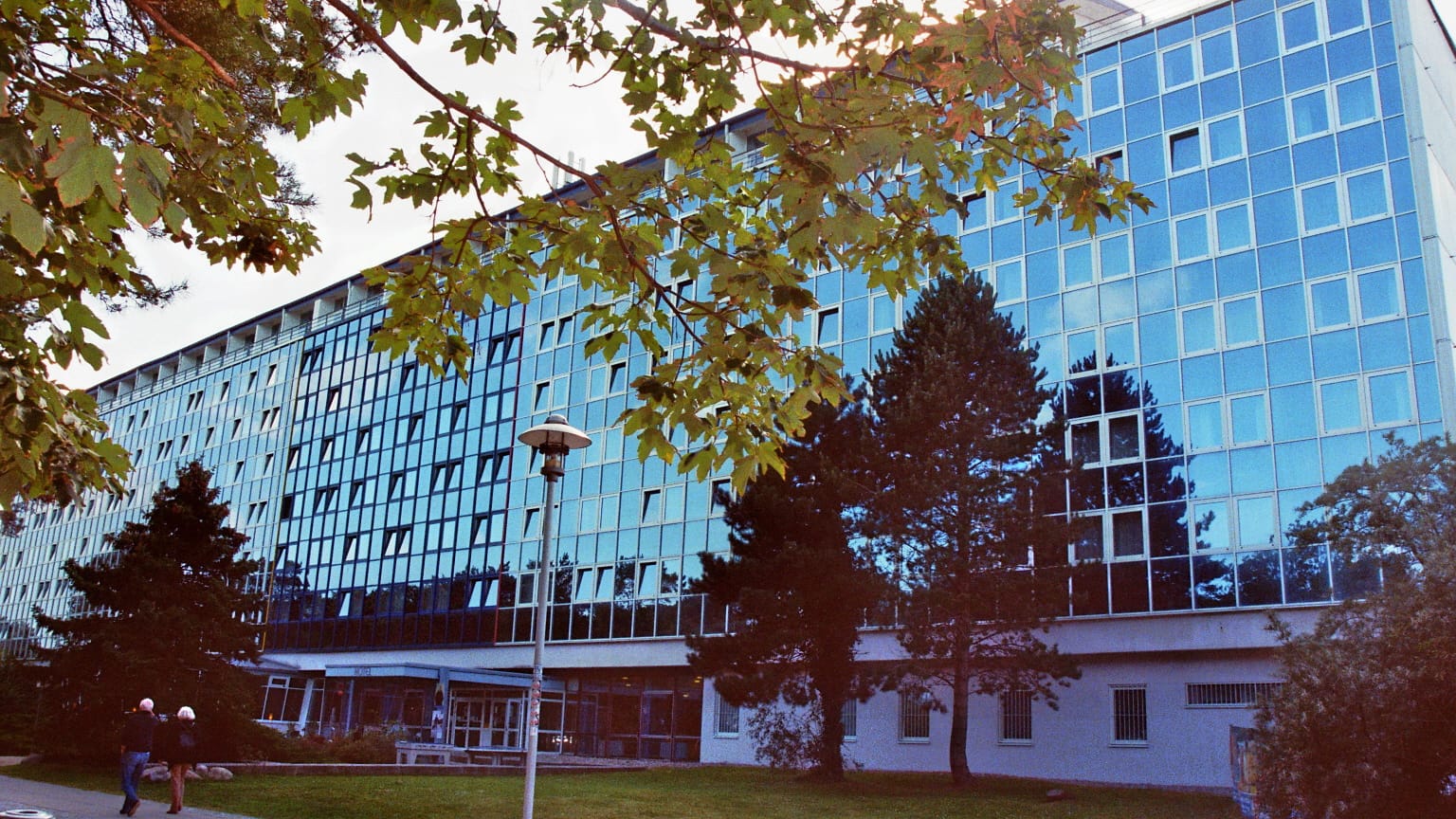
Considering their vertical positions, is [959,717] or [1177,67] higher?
[1177,67]

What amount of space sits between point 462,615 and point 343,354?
61.4 ft

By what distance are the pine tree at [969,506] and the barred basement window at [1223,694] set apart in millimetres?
4869

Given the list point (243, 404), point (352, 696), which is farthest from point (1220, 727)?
point (243, 404)

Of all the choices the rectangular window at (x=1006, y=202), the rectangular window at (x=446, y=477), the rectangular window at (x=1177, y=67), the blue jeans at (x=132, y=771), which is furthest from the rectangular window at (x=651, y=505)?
the blue jeans at (x=132, y=771)

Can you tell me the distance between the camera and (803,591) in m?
27.3

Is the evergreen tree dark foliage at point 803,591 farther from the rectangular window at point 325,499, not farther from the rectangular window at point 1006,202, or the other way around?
the rectangular window at point 325,499

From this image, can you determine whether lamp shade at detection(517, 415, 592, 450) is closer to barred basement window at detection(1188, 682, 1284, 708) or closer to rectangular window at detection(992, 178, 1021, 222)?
barred basement window at detection(1188, 682, 1284, 708)

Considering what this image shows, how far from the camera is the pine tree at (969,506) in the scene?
26.0m

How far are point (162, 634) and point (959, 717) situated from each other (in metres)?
18.4

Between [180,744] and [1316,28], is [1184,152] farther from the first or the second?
[180,744]

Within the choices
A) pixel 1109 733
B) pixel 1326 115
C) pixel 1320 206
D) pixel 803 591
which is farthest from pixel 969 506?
pixel 1326 115

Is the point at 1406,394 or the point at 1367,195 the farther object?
the point at 1367,195

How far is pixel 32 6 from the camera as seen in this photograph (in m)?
4.75

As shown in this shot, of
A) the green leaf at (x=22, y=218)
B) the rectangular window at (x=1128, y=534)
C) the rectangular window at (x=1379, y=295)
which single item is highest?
the rectangular window at (x=1379, y=295)
